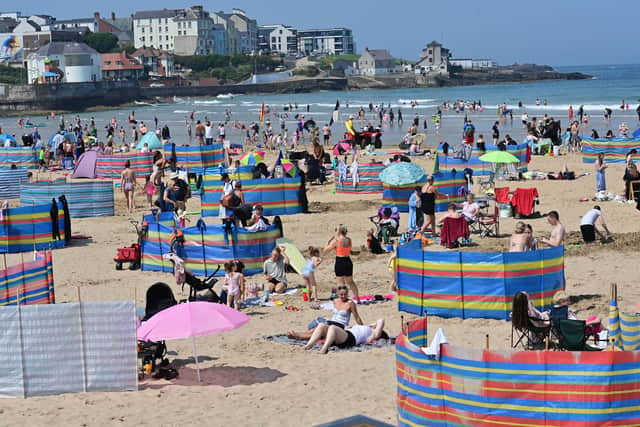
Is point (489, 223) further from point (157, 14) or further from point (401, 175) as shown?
point (157, 14)

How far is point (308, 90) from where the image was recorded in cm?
13212

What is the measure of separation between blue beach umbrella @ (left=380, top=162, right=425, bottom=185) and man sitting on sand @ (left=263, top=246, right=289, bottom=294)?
6026mm

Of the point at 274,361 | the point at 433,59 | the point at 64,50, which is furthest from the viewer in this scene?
the point at 433,59

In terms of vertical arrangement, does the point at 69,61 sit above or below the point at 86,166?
above

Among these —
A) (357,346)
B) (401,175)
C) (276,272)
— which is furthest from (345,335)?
(401,175)

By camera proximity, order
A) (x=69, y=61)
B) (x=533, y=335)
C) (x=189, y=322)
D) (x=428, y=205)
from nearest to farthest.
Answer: (x=189, y=322)
(x=533, y=335)
(x=428, y=205)
(x=69, y=61)

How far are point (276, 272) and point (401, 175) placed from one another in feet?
20.7

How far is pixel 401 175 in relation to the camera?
1948 cm

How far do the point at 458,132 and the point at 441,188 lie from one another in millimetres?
26685

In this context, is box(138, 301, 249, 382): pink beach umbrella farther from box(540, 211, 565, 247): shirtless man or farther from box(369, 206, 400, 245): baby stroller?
box(369, 206, 400, 245): baby stroller

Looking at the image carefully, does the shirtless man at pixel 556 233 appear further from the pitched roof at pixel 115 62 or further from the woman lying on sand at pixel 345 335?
the pitched roof at pixel 115 62

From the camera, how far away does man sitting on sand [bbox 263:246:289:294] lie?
13.7 meters

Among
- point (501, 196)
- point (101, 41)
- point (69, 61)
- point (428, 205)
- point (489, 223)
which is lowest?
point (489, 223)

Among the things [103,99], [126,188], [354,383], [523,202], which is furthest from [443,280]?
[103,99]
